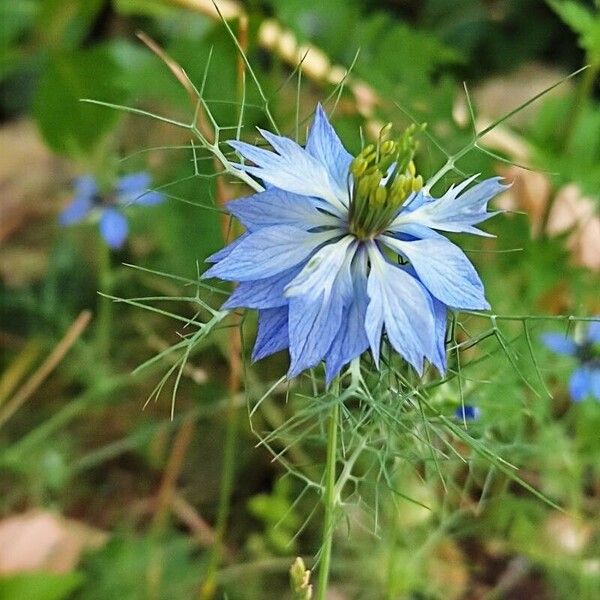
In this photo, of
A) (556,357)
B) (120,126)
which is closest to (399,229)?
(556,357)

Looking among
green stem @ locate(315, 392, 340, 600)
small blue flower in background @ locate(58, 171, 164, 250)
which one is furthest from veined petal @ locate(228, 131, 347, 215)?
small blue flower in background @ locate(58, 171, 164, 250)

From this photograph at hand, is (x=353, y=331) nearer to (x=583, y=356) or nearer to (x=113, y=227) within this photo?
(x=583, y=356)

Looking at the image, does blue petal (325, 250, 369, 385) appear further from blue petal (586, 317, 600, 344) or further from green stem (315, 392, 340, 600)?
blue petal (586, 317, 600, 344)

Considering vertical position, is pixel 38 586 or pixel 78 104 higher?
pixel 78 104

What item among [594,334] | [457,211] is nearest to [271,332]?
[457,211]

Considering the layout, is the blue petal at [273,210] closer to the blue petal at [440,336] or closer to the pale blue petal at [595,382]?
the blue petal at [440,336]
